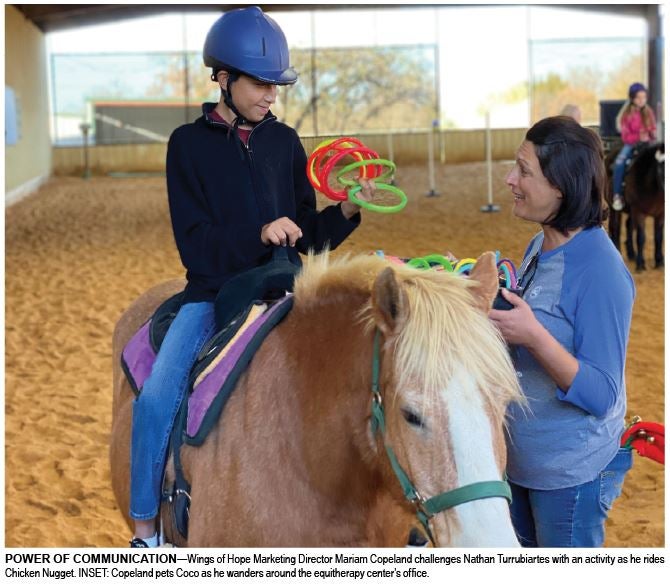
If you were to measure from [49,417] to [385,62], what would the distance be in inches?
788

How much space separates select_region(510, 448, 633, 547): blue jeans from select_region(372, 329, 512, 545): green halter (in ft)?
1.48

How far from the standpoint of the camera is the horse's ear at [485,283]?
1625 mm

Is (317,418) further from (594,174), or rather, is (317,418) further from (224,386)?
(594,174)

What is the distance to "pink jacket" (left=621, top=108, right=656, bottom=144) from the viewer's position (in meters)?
9.58

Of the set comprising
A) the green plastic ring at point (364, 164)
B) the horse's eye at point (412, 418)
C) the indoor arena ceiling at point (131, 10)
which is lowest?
the horse's eye at point (412, 418)

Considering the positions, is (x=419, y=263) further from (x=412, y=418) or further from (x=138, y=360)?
(x=138, y=360)

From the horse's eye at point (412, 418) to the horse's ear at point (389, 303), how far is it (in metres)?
0.16

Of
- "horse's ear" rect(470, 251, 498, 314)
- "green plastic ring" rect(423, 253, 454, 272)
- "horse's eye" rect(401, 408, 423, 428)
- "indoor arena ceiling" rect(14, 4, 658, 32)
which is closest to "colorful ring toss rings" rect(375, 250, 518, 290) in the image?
"green plastic ring" rect(423, 253, 454, 272)

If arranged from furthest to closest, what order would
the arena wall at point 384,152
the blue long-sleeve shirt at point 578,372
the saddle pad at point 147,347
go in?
the arena wall at point 384,152, the saddle pad at point 147,347, the blue long-sleeve shirt at point 578,372

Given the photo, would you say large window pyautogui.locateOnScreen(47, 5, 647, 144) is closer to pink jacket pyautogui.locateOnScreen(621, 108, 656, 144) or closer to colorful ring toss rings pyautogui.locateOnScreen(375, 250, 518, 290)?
pink jacket pyautogui.locateOnScreen(621, 108, 656, 144)

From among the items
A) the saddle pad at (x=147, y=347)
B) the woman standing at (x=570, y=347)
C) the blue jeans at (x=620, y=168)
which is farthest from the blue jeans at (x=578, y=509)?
the blue jeans at (x=620, y=168)

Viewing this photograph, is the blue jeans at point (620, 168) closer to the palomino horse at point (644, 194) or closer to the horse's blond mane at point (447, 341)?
the palomino horse at point (644, 194)

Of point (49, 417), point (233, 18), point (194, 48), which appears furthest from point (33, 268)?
point (194, 48)

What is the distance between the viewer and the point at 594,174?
1838 millimetres
